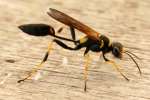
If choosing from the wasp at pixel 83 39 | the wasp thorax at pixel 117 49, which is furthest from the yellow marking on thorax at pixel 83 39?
the wasp thorax at pixel 117 49

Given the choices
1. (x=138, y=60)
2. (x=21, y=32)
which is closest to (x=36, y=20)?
(x=21, y=32)

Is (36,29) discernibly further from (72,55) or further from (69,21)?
(72,55)

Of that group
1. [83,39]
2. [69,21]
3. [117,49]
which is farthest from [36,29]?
[117,49]

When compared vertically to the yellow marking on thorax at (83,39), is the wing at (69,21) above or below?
above

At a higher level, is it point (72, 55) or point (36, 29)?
point (36, 29)

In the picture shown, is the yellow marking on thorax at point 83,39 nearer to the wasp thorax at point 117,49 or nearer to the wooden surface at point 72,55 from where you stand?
the wooden surface at point 72,55

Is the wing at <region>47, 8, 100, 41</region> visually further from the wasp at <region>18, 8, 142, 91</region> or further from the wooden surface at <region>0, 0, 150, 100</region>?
the wooden surface at <region>0, 0, 150, 100</region>

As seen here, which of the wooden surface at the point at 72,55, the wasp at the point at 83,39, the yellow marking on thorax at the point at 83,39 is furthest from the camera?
the yellow marking on thorax at the point at 83,39
